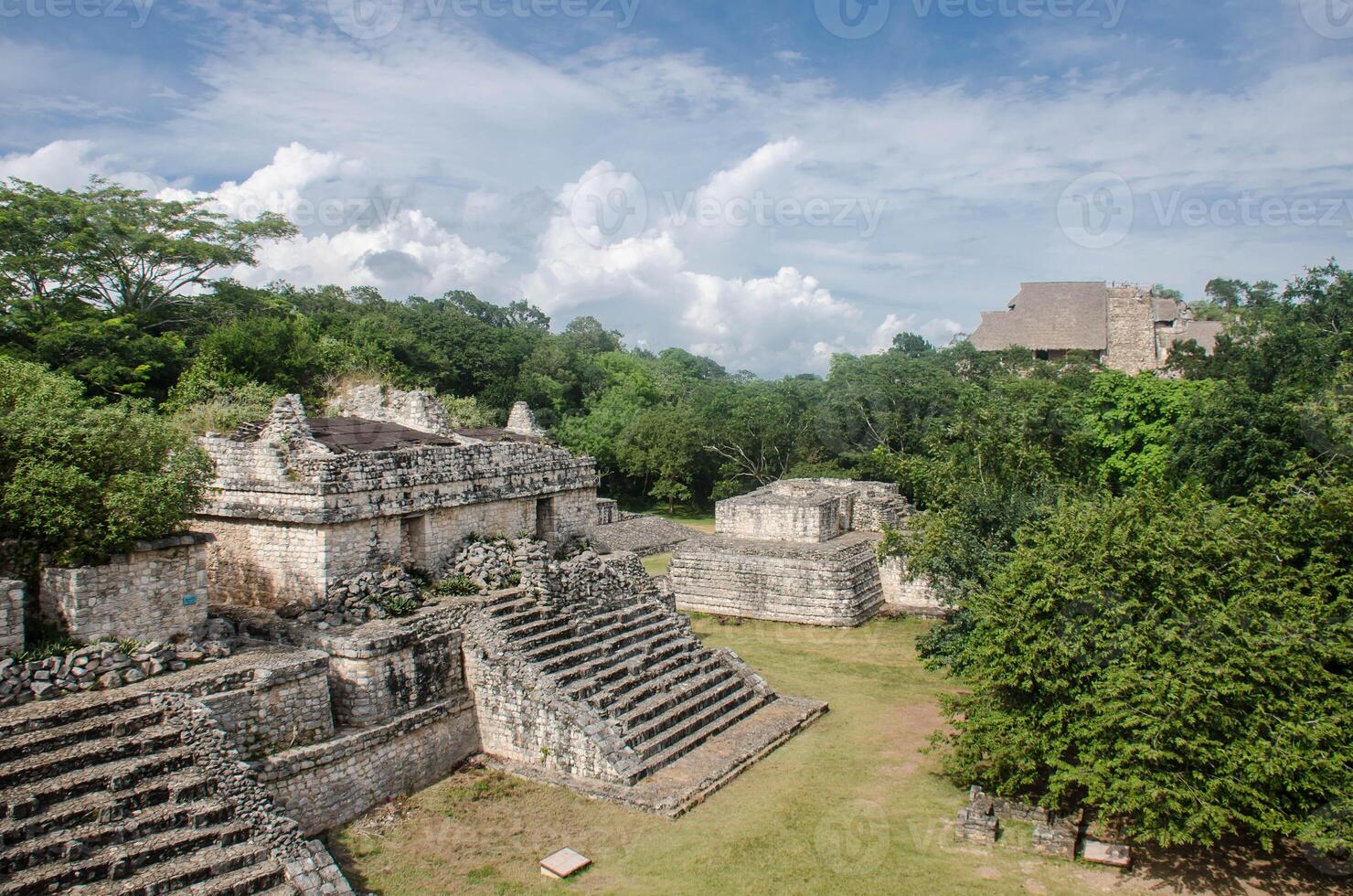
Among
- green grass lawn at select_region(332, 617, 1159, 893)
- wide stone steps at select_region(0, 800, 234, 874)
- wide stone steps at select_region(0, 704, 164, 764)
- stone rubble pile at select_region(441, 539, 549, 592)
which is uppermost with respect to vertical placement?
stone rubble pile at select_region(441, 539, 549, 592)

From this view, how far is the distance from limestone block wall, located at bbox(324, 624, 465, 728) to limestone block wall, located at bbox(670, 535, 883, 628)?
9.12 meters

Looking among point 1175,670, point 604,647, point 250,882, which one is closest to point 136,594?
point 250,882

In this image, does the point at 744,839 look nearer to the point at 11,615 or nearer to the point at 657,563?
the point at 11,615

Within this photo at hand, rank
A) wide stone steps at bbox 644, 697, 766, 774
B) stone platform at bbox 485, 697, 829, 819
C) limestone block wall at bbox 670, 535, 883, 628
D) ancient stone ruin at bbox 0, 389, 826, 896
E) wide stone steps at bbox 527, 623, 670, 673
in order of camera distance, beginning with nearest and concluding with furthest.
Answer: ancient stone ruin at bbox 0, 389, 826, 896
stone platform at bbox 485, 697, 829, 819
wide stone steps at bbox 644, 697, 766, 774
wide stone steps at bbox 527, 623, 670, 673
limestone block wall at bbox 670, 535, 883, 628

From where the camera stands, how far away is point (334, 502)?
11.3 meters

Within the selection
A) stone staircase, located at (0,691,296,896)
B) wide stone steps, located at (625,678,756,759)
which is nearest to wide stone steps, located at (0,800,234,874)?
stone staircase, located at (0,691,296,896)

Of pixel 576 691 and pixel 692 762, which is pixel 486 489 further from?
pixel 692 762

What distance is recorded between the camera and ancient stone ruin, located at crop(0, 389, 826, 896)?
737 cm

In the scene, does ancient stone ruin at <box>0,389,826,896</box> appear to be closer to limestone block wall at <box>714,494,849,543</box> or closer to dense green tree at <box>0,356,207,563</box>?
dense green tree at <box>0,356,207,563</box>

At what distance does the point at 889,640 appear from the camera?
1792cm

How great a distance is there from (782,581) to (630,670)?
7.88 metres

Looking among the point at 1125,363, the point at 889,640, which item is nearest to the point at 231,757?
the point at 889,640

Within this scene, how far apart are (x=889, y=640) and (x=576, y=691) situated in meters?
8.97

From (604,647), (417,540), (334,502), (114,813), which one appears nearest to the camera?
(114,813)
